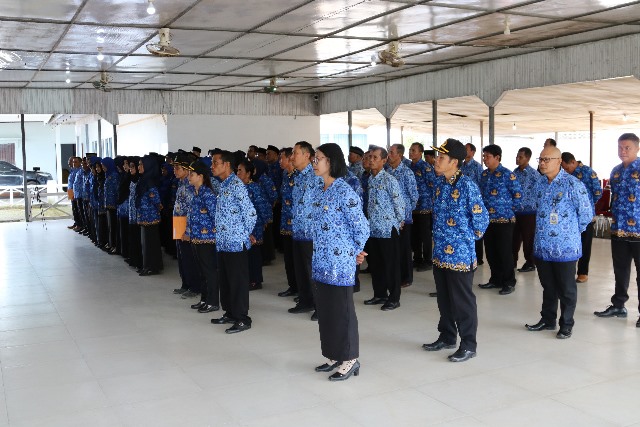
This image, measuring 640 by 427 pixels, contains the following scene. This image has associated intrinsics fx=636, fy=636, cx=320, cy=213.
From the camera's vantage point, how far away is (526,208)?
763 centimetres

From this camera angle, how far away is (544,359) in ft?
14.5

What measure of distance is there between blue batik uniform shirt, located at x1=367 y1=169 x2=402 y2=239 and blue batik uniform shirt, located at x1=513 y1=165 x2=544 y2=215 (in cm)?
234

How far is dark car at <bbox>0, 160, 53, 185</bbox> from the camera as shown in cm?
2030

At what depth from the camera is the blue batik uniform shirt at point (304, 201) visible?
5.41 meters

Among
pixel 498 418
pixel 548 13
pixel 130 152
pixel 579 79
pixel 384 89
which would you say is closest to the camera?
pixel 498 418

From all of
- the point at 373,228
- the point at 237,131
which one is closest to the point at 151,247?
the point at 373,228

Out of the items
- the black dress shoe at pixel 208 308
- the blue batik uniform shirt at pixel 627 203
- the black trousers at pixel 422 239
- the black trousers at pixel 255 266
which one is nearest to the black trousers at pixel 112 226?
the black trousers at pixel 255 266

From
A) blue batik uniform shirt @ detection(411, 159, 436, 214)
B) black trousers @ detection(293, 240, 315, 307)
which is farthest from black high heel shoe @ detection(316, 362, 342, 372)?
blue batik uniform shirt @ detection(411, 159, 436, 214)

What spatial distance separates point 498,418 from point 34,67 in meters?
9.28

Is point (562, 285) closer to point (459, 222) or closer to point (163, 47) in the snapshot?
point (459, 222)

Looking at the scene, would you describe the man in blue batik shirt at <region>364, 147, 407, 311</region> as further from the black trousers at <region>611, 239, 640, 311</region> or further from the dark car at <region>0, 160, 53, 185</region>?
the dark car at <region>0, 160, 53, 185</region>

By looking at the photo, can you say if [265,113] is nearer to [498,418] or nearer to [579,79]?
[579,79]

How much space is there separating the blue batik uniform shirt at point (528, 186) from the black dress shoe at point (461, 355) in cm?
347

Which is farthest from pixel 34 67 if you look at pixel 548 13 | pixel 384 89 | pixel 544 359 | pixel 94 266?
pixel 544 359
